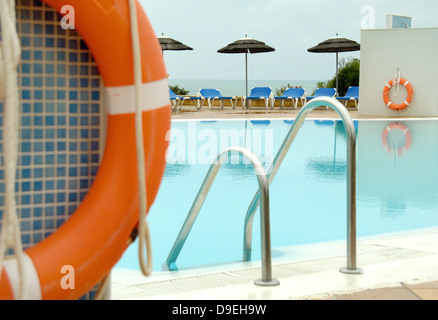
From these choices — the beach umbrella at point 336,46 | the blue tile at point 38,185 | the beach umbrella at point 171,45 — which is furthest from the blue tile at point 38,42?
the beach umbrella at point 336,46

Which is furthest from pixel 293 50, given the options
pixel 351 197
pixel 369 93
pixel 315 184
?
pixel 351 197

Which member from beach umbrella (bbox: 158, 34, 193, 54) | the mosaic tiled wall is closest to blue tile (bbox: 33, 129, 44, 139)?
the mosaic tiled wall

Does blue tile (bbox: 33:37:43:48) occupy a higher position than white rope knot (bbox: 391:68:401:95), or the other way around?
white rope knot (bbox: 391:68:401:95)

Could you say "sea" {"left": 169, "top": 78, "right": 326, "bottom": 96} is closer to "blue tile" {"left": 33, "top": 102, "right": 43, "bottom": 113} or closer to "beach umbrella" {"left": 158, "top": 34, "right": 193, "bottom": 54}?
"beach umbrella" {"left": 158, "top": 34, "right": 193, "bottom": 54}

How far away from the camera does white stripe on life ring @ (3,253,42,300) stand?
1277mm

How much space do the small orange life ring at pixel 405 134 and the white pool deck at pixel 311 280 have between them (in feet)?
16.3

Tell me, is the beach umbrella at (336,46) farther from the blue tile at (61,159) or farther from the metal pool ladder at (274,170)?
the blue tile at (61,159)

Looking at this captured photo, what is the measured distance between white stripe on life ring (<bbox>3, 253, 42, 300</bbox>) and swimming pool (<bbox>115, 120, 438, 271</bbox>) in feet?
6.07

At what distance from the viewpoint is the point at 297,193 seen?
5184 mm

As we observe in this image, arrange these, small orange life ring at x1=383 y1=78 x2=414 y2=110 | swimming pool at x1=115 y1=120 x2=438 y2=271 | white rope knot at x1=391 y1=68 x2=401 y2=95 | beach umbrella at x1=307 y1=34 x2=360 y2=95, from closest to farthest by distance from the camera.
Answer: swimming pool at x1=115 y1=120 x2=438 y2=271 → small orange life ring at x1=383 y1=78 x2=414 y2=110 → white rope knot at x1=391 y1=68 x2=401 y2=95 → beach umbrella at x1=307 y1=34 x2=360 y2=95

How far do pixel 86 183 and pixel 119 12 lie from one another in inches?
17.0
